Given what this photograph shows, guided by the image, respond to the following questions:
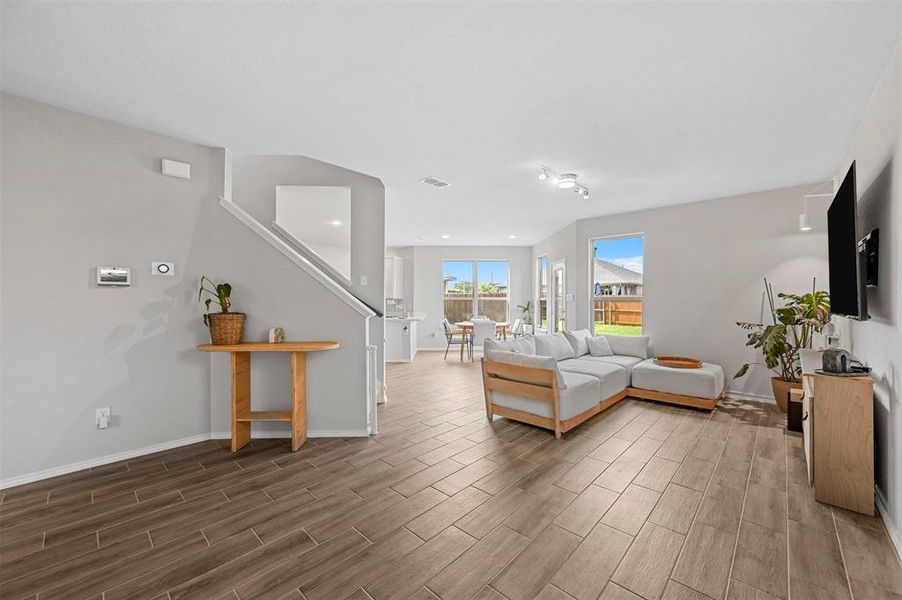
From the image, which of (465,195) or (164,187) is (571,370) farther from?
(164,187)

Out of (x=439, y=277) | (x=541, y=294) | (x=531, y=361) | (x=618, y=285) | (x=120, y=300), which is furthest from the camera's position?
(x=439, y=277)

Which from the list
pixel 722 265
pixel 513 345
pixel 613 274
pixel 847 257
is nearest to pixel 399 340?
pixel 513 345

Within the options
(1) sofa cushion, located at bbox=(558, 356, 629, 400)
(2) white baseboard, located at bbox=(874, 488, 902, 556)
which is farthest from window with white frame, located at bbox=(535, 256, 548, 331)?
(2) white baseboard, located at bbox=(874, 488, 902, 556)

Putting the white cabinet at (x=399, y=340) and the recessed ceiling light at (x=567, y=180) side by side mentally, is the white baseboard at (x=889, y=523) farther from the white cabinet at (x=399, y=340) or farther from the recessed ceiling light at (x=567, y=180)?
the white cabinet at (x=399, y=340)

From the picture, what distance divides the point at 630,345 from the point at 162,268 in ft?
18.1

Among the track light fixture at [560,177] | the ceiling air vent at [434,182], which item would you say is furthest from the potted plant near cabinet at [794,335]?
the ceiling air vent at [434,182]

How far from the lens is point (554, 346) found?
4.91m

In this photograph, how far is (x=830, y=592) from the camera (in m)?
1.61

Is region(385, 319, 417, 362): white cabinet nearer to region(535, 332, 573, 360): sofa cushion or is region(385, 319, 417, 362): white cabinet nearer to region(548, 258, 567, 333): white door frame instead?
region(548, 258, 567, 333): white door frame

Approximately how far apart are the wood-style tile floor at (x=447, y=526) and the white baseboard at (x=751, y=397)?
5.09 ft

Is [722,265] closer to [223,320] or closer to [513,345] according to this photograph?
[513,345]

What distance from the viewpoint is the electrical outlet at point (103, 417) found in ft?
9.22

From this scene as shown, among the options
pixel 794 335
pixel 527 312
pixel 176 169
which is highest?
pixel 176 169

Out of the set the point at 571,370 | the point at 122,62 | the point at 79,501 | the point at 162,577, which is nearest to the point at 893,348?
the point at 571,370
